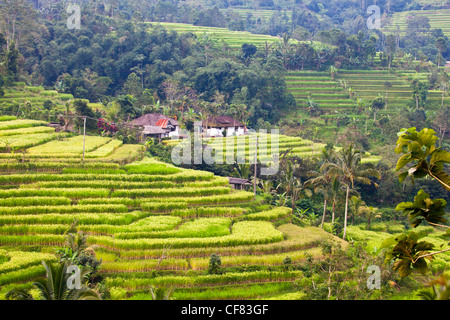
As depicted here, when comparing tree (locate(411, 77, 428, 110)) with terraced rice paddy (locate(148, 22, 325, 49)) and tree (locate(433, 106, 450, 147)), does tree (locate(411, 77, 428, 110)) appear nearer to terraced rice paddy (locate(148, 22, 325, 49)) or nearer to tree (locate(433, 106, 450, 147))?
tree (locate(433, 106, 450, 147))

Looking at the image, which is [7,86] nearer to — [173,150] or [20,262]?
[173,150]

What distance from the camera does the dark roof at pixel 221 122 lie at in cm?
3894

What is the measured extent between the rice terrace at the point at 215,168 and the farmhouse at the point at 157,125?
161mm

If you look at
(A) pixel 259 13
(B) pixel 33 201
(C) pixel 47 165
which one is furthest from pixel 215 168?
(A) pixel 259 13

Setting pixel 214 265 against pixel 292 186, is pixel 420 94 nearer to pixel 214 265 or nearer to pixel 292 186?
pixel 292 186

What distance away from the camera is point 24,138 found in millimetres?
23969

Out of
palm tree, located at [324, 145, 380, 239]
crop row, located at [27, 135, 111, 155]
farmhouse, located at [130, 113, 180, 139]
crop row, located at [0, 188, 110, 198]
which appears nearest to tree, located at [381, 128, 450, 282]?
palm tree, located at [324, 145, 380, 239]

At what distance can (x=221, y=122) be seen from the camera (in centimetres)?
3950

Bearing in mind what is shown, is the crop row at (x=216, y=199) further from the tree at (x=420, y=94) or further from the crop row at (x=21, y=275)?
the tree at (x=420, y=94)

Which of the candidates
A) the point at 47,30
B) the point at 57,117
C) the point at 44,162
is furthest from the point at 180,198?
the point at 47,30

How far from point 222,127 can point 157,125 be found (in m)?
6.67

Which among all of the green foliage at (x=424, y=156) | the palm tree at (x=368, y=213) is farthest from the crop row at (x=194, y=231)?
the green foliage at (x=424, y=156)

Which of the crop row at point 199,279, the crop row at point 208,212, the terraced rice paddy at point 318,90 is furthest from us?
the terraced rice paddy at point 318,90
